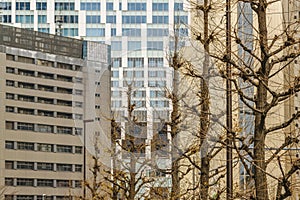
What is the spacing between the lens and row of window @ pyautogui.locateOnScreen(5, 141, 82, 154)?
9606 cm

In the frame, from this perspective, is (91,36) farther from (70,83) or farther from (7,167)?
(7,167)

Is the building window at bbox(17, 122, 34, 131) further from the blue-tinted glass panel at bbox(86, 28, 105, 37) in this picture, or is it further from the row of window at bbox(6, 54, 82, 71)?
the blue-tinted glass panel at bbox(86, 28, 105, 37)

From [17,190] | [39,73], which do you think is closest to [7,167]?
[17,190]

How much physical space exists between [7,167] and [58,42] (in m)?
14.4

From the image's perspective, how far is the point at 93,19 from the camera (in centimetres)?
9712

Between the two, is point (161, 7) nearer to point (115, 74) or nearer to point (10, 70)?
point (10, 70)

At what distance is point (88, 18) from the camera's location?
97.1 m

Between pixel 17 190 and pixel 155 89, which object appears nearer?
pixel 155 89

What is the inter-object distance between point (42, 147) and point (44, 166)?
7.02 ft

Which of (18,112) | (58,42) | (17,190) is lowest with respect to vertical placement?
(17,190)

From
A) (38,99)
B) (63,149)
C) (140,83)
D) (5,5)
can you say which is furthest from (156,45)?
(63,149)

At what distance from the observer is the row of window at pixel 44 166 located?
96.1 metres

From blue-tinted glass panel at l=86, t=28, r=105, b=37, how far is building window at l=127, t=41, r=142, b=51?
8202cm

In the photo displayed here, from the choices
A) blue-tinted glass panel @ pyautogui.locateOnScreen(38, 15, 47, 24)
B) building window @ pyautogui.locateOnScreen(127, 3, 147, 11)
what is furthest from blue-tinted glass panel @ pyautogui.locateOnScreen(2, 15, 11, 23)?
building window @ pyautogui.locateOnScreen(127, 3, 147, 11)
